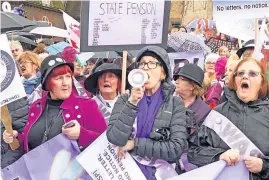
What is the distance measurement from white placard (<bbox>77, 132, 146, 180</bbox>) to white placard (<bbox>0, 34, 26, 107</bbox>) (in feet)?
2.63

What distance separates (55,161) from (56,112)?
364mm

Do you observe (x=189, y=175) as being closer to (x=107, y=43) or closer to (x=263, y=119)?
(x=263, y=119)

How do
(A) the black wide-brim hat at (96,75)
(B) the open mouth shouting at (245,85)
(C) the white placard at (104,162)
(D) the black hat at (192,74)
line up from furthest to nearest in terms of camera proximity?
(A) the black wide-brim hat at (96,75), (D) the black hat at (192,74), (C) the white placard at (104,162), (B) the open mouth shouting at (245,85)

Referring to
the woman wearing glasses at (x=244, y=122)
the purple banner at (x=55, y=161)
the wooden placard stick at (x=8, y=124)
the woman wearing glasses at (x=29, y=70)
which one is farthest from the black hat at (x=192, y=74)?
the woman wearing glasses at (x=29, y=70)

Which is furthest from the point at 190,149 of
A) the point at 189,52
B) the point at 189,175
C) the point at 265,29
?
the point at 189,52

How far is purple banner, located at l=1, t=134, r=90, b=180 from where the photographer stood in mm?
3744

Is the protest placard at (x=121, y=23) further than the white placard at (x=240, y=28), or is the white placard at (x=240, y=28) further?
the white placard at (x=240, y=28)

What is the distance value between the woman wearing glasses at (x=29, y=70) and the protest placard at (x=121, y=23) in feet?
4.91

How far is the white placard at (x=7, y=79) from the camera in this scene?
3.98 meters

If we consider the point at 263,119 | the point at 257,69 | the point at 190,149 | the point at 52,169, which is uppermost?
the point at 257,69

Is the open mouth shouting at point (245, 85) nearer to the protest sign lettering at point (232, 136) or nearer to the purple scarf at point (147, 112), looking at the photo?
the protest sign lettering at point (232, 136)

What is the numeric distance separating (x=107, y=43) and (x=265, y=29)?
5.33 feet

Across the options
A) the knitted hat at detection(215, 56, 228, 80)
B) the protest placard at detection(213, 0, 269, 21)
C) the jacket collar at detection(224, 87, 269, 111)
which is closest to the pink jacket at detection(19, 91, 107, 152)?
the jacket collar at detection(224, 87, 269, 111)

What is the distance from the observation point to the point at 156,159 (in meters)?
3.50
